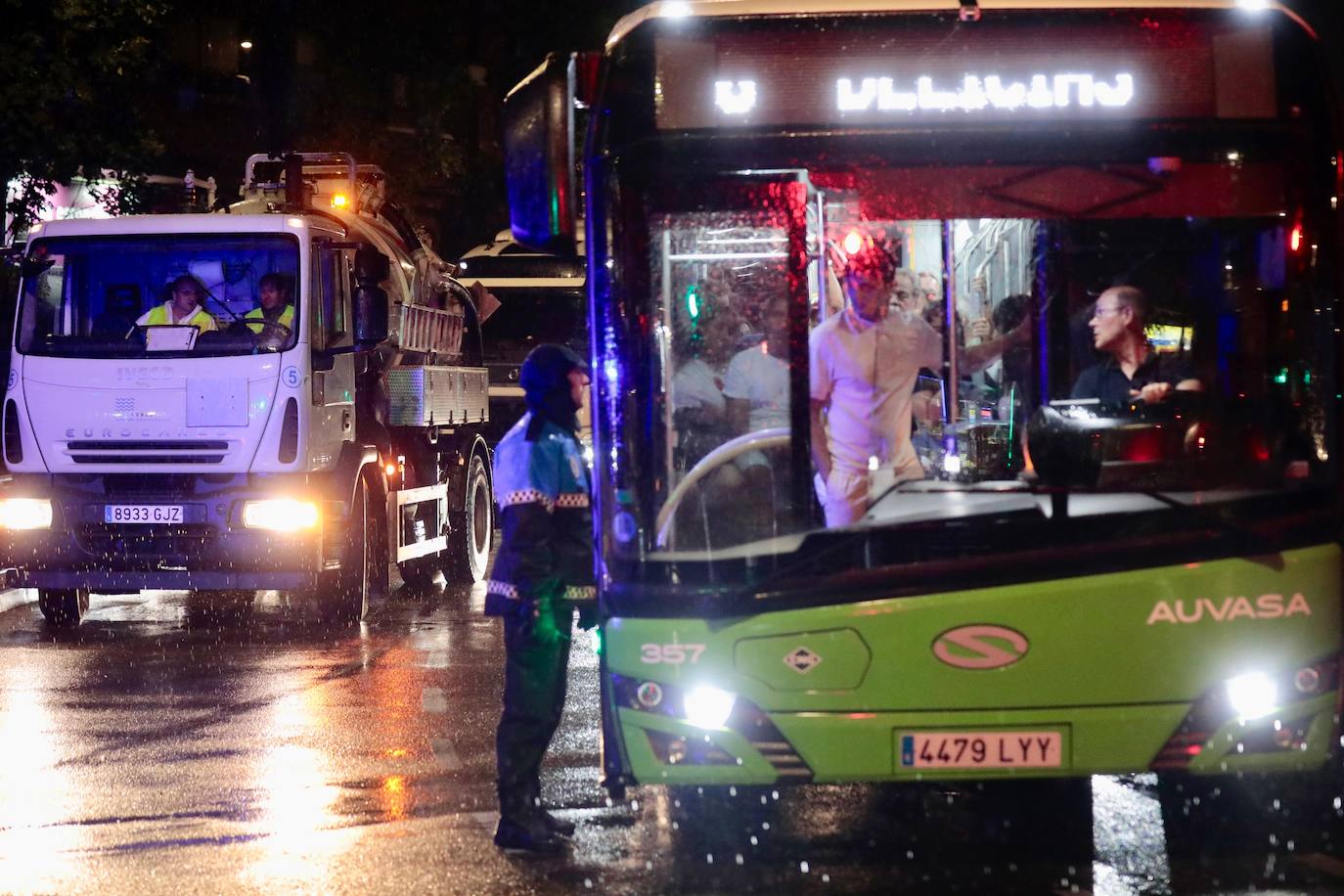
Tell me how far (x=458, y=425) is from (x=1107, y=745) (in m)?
11.1

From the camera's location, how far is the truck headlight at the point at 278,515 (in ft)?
43.1

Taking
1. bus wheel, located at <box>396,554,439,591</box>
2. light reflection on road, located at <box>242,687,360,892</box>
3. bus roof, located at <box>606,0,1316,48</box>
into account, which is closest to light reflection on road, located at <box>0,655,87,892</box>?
light reflection on road, located at <box>242,687,360,892</box>

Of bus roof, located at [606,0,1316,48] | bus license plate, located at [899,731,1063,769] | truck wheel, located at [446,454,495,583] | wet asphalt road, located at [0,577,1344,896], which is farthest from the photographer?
truck wheel, located at [446,454,495,583]

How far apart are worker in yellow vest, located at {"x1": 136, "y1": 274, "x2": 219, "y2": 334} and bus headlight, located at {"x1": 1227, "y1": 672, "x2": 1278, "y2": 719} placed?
8.57 m

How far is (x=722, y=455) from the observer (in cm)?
631

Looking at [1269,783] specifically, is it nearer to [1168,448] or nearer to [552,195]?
[1168,448]

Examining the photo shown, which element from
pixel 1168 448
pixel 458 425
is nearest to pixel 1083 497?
pixel 1168 448

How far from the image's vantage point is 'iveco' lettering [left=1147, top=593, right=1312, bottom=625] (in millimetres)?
6121

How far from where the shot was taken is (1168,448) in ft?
21.0

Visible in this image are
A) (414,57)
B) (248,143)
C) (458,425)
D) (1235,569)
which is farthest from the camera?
(248,143)

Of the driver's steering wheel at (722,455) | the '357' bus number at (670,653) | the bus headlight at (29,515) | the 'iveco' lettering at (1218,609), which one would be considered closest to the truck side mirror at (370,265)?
the bus headlight at (29,515)

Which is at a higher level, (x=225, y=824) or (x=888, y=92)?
(x=888, y=92)

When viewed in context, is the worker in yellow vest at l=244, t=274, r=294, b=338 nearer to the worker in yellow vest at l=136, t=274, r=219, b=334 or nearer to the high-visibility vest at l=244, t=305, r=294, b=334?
the high-visibility vest at l=244, t=305, r=294, b=334

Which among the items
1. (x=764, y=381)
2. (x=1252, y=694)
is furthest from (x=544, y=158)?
(x=1252, y=694)
